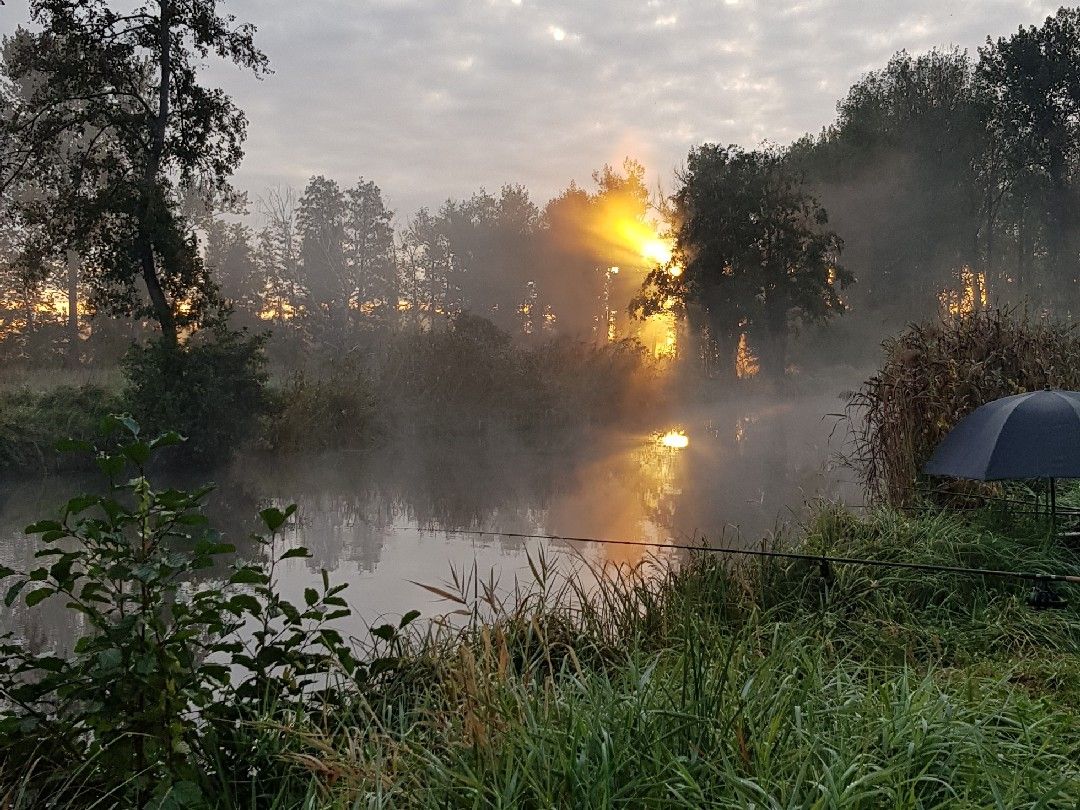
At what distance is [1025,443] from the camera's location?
17.1 feet

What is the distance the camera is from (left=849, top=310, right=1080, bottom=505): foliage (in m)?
7.52

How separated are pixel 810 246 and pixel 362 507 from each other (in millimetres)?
23981

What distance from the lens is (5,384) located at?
17.6 metres

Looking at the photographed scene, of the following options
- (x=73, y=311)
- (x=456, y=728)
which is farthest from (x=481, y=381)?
(x=73, y=311)

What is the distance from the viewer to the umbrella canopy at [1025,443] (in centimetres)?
507

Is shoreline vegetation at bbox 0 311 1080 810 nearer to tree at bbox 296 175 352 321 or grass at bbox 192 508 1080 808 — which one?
grass at bbox 192 508 1080 808

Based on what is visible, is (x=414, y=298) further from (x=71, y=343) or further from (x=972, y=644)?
(x=972, y=644)

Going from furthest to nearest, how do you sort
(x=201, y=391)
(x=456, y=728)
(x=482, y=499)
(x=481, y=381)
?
(x=481, y=381) → (x=201, y=391) → (x=482, y=499) → (x=456, y=728)

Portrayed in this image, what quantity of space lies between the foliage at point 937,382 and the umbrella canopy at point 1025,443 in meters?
1.91

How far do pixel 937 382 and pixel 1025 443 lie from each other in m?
2.38

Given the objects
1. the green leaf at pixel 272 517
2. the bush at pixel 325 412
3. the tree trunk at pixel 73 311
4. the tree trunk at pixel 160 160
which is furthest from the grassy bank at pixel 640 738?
the tree trunk at pixel 73 311

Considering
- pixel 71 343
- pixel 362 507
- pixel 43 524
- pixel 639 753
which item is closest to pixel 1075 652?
pixel 639 753

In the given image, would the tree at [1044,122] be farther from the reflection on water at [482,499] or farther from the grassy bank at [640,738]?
the grassy bank at [640,738]

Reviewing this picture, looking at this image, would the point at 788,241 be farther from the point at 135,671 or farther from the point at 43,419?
the point at 135,671
